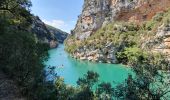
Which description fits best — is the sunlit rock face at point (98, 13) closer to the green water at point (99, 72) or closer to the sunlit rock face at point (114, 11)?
the sunlit rock face at point (114, 11)

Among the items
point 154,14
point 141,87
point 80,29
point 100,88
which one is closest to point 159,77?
point 141,87

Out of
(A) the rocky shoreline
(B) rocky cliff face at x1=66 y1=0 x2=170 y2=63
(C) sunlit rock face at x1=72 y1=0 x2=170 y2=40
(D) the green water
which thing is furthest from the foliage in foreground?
(C) sunlit rock face at x1=72 y1=0 x2=170 y2=40

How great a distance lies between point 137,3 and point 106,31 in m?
15.2

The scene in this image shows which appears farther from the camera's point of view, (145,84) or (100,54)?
(100,54)

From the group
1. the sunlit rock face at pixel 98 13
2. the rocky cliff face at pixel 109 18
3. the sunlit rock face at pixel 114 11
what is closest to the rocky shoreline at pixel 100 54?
the rocky cliff face at pixel 109 18

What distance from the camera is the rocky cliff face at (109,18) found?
112 m

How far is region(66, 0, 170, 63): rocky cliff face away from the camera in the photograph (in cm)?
11238

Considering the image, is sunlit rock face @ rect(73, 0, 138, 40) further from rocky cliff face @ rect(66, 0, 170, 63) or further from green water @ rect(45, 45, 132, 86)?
green water @ rect(45, 45, 132, 86)

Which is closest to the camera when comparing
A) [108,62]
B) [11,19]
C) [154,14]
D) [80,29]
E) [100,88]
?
[100,88]

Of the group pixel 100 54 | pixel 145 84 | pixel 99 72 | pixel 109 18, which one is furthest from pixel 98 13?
pixel 145 84

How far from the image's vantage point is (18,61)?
2752cm

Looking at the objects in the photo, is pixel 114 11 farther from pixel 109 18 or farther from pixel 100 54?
pixel 100 54

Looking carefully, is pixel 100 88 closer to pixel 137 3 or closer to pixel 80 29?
pixel 137 3

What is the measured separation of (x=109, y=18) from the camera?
13838 centimetres
